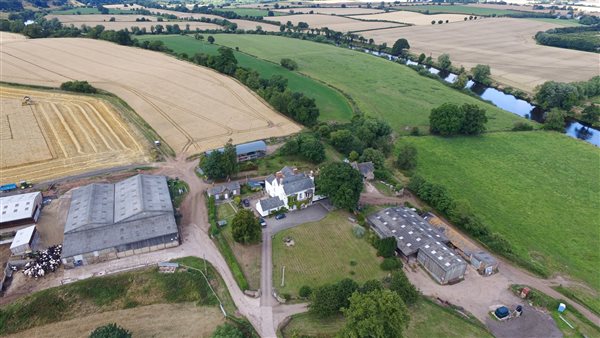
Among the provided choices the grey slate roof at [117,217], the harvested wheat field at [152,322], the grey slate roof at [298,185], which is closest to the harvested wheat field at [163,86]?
the grey slate roof at [117,217]

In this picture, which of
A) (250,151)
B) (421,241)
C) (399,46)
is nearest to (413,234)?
(421,241)

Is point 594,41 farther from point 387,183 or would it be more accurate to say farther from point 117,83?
point 117,83

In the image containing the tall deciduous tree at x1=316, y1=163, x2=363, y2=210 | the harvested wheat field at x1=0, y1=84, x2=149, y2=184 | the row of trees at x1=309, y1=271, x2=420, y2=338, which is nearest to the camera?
the row of trees at x1=309, y1=271, x2=420, y2=338

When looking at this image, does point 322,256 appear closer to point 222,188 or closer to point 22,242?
point 222,188

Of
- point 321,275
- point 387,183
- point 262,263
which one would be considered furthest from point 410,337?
point 387,183

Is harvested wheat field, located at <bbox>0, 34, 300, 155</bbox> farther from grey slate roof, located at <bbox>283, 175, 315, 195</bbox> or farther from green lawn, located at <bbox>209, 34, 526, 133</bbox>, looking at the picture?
green lawn, located at <bbox>209, 34, 526, 133</bbox>

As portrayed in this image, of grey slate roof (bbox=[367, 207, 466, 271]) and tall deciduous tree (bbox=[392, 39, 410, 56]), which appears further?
tall deciduous tree (bbox=[392, 39, 410, 56])

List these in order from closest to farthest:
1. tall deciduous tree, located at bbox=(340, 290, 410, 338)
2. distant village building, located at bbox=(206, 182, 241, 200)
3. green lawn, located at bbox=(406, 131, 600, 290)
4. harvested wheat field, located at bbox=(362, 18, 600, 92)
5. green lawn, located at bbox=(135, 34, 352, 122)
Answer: tall deciduous tree, located at bbox=(340, 290, 410, 338) → green lawn, located at bbox=(406, 131, 600, 290) → distant village building, located at bbox=(206, 182, 241, 200) → green lawn, located at bbox=(135, 34, 352, 122) → harvested wheat field, located at bbox=(362, 18, 600, 92)

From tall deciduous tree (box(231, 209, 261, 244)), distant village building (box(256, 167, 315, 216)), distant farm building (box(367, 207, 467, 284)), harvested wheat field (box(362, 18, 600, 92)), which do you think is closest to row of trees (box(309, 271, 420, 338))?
distant farm building (box(367, 207, 467, 284))
